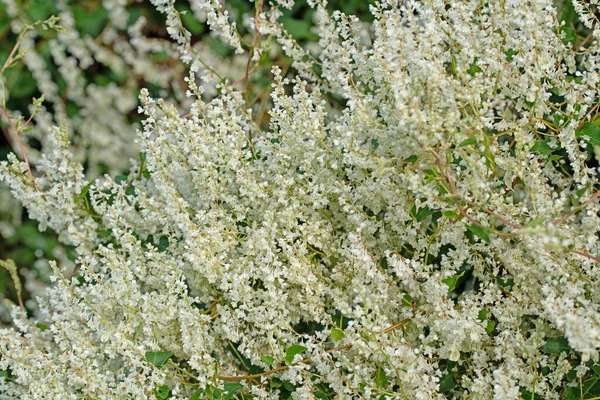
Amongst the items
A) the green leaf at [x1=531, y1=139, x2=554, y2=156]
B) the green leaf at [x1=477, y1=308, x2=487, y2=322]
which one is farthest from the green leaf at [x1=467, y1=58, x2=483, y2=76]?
the green leaf at [x1=477, y1=308, x2=487, y2=322]

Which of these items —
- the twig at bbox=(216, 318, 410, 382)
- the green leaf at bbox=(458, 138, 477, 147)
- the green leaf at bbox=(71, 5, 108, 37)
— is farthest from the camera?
the green leaf at bbox=(71, 5, 108, 37)

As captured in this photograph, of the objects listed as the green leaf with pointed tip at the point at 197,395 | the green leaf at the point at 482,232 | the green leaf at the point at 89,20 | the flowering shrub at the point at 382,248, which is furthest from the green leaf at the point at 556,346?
the green leaf at the point at 89,20

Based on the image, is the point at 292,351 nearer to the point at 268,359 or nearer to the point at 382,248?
the point at 268,359

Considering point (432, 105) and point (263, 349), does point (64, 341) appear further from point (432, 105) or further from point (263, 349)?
point (432, 105)

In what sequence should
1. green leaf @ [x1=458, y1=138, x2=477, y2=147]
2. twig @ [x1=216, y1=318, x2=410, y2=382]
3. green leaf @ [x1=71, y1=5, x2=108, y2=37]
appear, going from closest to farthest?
green leaf @ [x1=458, y1=138, x2=477, y2=147] → twig @ [x1=216, y1=318, x2=410, y2=382] → green leaf @ [x1=71, y1=5, x2=108, y2=37]

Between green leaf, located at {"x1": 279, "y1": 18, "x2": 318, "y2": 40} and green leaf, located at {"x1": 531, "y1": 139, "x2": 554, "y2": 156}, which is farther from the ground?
green leaf, located at {"x1": 279, "y1": 18, "x2": 318, "y2": 40}

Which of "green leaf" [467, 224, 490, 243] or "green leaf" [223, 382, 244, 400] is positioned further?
"green leaf" [223, 382, 244, 400]

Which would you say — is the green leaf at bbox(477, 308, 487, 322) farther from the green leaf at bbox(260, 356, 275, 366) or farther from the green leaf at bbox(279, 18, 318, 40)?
the green leaf at bbox(279, 18, 318, 40)

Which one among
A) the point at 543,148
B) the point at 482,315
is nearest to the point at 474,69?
the point at 543,148
